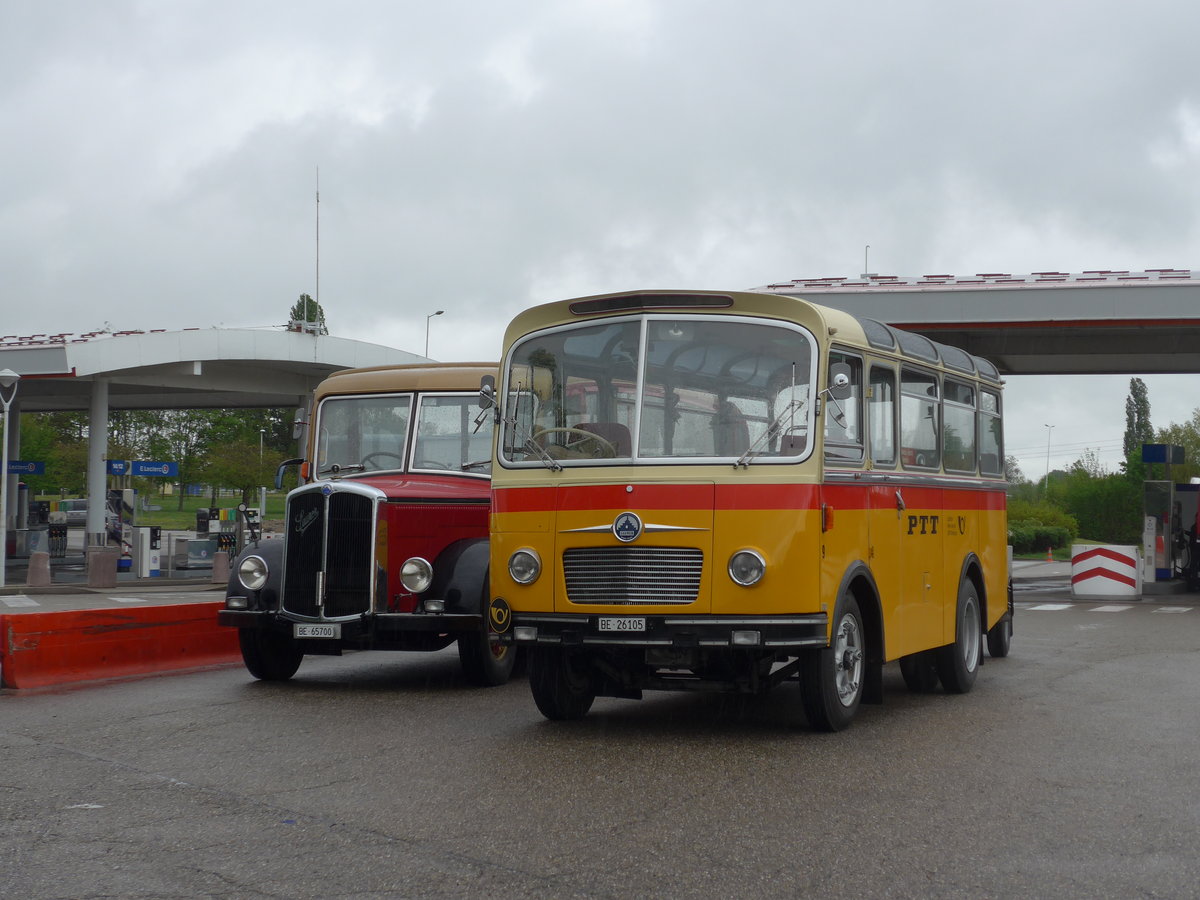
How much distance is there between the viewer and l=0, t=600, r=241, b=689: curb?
38.1 feet

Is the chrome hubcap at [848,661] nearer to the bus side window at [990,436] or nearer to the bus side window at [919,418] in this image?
the bus side window at [919,418]

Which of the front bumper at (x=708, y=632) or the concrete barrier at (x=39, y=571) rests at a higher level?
the front bumper at (x=708, y=632)

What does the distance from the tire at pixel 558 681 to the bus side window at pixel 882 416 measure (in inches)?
98.6

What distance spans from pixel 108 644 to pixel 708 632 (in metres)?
6.37

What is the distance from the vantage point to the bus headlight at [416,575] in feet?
37.6

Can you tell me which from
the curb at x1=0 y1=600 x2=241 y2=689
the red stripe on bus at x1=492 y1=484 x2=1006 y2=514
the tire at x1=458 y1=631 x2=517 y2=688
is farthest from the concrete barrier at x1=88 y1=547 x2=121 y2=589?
the red stripe on bus at x1=492 y1=484 x2=1006 y2=514

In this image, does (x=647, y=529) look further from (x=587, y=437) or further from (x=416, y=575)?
(x=416, y=575)

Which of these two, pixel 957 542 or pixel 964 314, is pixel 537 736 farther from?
pixel 964 314

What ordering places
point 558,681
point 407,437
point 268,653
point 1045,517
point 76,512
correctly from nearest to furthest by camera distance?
point 558,681 → point 268,653 → point 407,437 → point 1045,517 → point 76,512

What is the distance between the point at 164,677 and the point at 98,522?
22574 mm

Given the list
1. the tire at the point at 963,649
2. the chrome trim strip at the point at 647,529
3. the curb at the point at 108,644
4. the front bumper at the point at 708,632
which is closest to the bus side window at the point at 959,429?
the tire at the point at 963,649

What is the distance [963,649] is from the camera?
11.6 meters

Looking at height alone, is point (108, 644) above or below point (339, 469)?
below

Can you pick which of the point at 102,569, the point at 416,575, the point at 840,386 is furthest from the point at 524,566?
the point at 102,569
